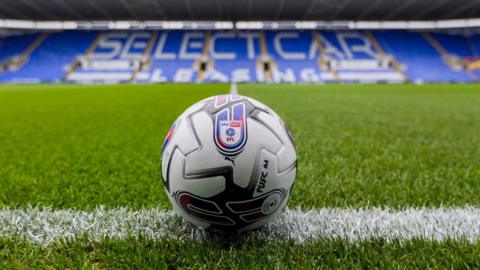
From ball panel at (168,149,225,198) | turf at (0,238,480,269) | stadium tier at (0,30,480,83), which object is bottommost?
turf at (0,238,480,269)

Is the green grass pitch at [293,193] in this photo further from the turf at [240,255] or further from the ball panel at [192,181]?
the ball panel at [192,181]

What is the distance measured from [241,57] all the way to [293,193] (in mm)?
29892

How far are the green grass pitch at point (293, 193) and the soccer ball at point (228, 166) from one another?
120mm

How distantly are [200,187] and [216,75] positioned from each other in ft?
92.6

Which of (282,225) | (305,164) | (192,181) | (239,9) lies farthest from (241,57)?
(192,181)

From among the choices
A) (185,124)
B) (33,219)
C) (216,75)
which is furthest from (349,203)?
(216,75)

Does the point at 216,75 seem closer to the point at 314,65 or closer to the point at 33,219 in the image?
the point at 314,65

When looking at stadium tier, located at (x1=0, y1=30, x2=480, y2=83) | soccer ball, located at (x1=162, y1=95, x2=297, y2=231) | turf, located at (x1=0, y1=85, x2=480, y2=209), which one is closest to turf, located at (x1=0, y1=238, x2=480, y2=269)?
soccer ball, located at (x1=162, y1=95, x2=297, y2=231)

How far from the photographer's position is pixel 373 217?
5.05 feet

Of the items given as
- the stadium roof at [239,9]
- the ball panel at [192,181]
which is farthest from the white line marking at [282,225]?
the stadium roof at [239,9]

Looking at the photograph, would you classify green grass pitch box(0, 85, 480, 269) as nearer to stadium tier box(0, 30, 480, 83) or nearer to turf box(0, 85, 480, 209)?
turf box(0, 85, 480, 209)

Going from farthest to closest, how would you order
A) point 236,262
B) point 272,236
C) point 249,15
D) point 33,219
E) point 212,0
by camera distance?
point 249,15, point 212,0, point 33,219, point 272,236, point 236,262

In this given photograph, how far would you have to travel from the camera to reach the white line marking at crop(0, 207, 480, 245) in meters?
1.36

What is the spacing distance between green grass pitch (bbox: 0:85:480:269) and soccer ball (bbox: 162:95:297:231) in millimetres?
120
